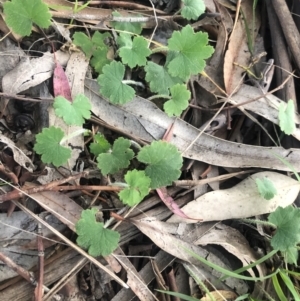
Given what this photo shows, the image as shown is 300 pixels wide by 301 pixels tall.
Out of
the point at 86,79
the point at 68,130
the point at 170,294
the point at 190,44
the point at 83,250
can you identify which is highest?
the point at 190,44

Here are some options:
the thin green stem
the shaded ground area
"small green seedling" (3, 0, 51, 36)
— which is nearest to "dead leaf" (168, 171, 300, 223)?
the shaded ground area

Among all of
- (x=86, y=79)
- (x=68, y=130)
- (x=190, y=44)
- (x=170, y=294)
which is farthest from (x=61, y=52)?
(x=170, y=294)

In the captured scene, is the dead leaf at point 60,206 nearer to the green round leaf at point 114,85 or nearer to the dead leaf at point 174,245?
the dead leaf at point 174,245

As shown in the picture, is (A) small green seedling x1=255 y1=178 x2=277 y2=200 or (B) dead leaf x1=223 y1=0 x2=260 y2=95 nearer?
(A) small green seedling x1=255 y1=178 x2=277 y2=200

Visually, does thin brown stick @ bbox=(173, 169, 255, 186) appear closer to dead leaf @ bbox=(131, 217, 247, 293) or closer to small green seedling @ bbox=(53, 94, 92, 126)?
dead leaf @ bbox=(131, 217, 247, 293)

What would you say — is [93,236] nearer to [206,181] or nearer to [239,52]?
[206,181]

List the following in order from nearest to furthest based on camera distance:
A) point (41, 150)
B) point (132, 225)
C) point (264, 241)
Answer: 1. point (41, 150)
2. point (132, 225)
3. point (264, 241)

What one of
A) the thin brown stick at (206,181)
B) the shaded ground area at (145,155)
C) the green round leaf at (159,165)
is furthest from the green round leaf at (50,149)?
the thin brown stick at (206,181)

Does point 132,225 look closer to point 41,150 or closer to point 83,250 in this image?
point 83,250

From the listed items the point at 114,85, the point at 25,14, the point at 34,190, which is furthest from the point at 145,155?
the point at 25,14
